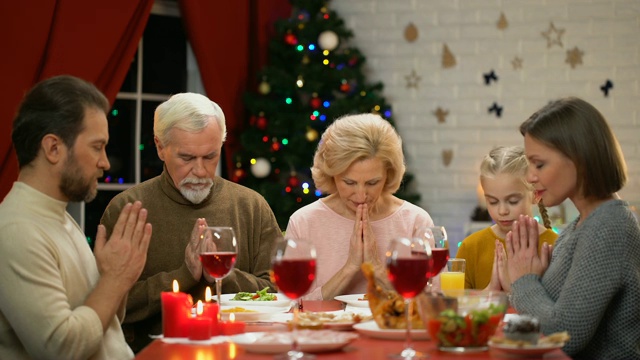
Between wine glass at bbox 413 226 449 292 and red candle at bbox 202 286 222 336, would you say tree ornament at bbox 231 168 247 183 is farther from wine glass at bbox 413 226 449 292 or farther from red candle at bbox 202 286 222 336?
red candle at bbox 202 286 222 336

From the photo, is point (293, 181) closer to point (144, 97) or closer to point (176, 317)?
point (144, 97)

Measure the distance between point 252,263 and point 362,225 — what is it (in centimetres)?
44

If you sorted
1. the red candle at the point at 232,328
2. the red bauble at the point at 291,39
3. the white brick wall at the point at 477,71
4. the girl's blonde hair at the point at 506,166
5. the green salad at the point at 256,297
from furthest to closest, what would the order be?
the white brick wall at the point at 477,71 → the red bauble at the point at 291,39 → the girl's blonde hair at the point at 506,166 → the green salad at the point at 256,297 → the red candle at the point at 232,328

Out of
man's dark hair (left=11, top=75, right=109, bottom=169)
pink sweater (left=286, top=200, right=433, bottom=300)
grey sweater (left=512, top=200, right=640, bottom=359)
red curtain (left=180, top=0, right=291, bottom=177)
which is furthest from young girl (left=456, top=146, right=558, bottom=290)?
red curtain (left=180, top=0, right=291, bottom=177)

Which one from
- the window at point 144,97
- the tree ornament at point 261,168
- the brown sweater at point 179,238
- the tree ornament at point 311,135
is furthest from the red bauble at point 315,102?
the brown sweater at point 179,238

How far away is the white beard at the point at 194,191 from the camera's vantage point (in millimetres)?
3285

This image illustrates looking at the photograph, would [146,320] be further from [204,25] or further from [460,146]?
[460,146]

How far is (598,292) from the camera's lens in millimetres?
2283

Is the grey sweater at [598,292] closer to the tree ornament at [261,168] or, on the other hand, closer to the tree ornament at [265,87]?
the tree ornament at [261,168]

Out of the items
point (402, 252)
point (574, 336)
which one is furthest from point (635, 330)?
point (402, 252)

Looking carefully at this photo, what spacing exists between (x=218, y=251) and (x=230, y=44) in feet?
13.2

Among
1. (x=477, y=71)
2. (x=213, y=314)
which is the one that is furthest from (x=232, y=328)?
(x=477, y=71)

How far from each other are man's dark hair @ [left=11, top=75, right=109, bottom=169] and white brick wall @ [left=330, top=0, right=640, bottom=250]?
14.4ft

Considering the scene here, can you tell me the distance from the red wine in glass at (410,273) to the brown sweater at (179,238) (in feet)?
3.90
